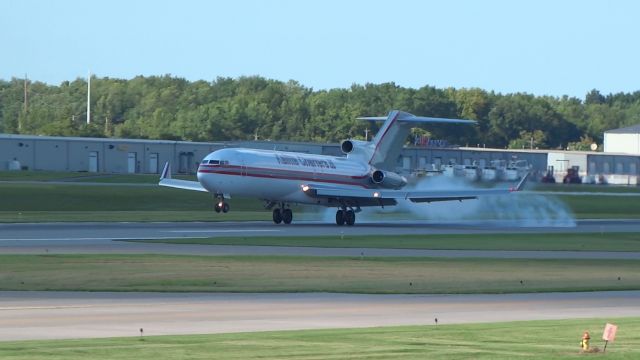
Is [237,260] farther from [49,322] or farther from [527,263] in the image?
[49,322]

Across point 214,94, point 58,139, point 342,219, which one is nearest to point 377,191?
point 342,219

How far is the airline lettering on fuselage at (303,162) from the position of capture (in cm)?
6256

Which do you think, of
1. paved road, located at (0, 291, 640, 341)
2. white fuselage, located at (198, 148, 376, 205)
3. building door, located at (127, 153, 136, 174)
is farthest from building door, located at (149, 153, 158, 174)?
paved road, located at (0, 291, 640, 341)

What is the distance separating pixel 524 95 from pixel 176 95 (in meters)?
51.4

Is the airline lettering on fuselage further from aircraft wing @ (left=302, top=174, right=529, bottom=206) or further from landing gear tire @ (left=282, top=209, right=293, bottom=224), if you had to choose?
landing gear tire @ (left=282, top=209, right=293, bottom=224)

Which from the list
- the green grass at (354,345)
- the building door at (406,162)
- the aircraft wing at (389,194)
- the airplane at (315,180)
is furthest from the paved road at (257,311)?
the building door at (406,162)

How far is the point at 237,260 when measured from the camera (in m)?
39.6

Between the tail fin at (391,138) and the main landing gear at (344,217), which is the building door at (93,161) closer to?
the tail fin at (391,138)

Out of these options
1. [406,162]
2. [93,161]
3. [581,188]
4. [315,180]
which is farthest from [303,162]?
[406,162]

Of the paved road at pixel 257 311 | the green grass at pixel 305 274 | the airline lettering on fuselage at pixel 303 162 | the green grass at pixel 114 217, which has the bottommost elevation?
the green grass at pixel 114 217

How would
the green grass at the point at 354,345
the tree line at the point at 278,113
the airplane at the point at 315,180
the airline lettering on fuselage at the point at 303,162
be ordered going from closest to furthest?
1. the green grass at the point at 354,345
2. the airplane at the point at 315,180
3. the airline lettering on fuselage at the point at 303,162
4. the tree line at the point at 278,113

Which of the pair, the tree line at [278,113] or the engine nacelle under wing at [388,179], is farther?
the tree line at [278,113]

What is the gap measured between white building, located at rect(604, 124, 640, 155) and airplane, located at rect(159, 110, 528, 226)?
95321 millimetres

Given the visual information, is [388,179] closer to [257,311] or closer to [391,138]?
[391,138]
